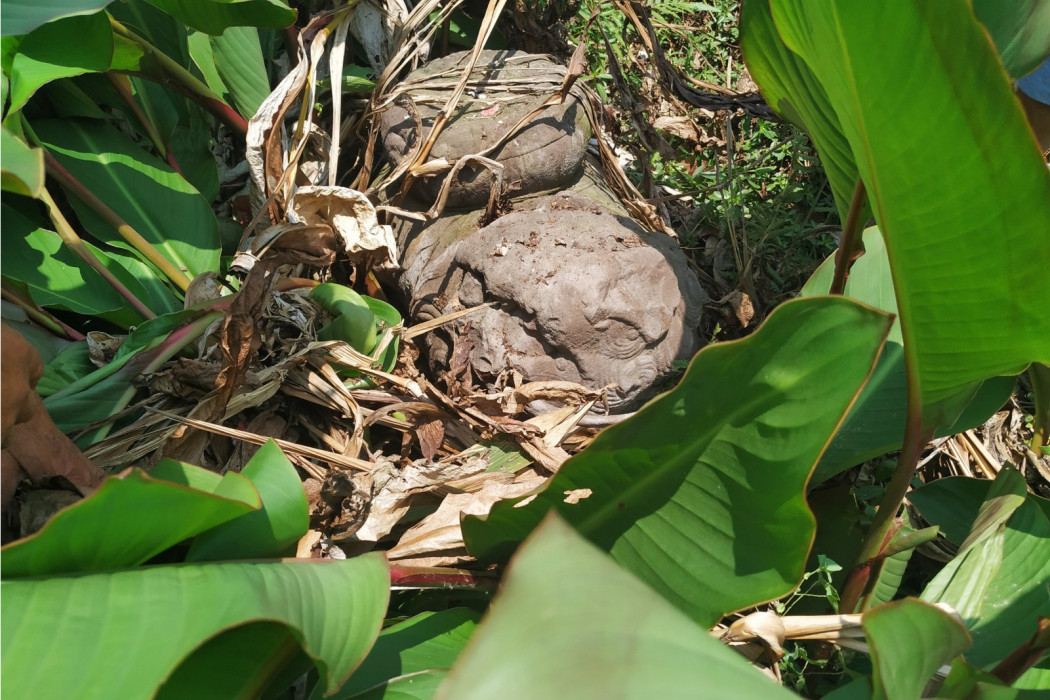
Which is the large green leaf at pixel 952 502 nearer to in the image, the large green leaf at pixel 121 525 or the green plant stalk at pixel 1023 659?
the green plant stalk at pixel 1023 659

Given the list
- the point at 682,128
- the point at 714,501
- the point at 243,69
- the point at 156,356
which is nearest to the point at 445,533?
the point at 714,501

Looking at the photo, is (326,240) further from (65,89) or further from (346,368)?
(65,89)

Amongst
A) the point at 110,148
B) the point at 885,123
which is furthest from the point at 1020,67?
the point at 110,148

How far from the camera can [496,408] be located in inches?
43.7

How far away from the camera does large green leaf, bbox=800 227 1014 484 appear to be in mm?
958

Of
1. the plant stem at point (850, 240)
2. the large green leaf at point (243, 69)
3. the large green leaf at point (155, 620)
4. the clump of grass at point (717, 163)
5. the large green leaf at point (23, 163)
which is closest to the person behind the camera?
the large green leaf at point (155, 620)

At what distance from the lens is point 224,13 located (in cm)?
113

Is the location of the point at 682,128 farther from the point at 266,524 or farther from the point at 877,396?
the point at 266,524

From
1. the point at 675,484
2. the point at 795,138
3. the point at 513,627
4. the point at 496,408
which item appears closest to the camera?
the point at 513,627

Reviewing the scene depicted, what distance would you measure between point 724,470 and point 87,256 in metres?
1.00

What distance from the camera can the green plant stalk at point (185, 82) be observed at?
1.22 meters

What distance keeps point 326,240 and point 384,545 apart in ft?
1.71

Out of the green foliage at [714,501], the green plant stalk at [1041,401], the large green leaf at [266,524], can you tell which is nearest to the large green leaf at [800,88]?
the green foliage at [714,501]

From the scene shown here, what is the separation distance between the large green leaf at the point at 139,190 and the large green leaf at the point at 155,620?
2.71 feet
